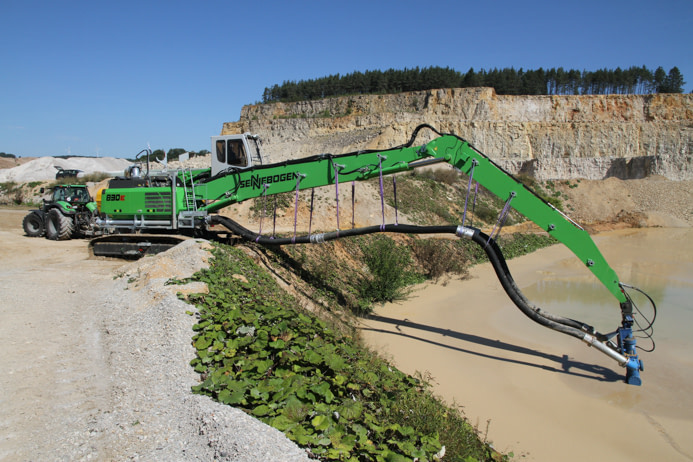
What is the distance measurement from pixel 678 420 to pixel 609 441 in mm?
1478

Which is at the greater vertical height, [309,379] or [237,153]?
[237,153]

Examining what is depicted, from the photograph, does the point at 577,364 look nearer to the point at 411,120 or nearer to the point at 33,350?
the point at 33,350

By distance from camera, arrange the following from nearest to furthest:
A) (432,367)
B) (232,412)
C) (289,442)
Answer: (289,442) < (232,412) < (432,367)

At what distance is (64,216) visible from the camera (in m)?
15.9

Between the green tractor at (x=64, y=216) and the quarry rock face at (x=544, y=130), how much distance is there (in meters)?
39.5

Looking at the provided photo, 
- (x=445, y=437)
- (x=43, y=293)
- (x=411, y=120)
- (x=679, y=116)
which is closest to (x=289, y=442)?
(x=445, y=437)

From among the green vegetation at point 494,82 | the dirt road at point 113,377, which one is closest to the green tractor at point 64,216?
the dirt road at point 113,377

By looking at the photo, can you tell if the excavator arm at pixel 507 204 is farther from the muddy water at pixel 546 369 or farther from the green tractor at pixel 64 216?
the green tractor at pixel 64 216

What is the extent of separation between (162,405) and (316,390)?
161 centimetres

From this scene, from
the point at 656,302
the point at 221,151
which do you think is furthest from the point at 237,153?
the point at 656,302

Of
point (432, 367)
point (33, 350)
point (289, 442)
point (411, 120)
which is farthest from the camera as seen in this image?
point (411, 120)

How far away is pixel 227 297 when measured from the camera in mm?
7516

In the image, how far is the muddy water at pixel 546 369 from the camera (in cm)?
613

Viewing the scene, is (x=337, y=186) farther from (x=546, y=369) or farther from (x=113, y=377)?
(x=113, y=377)
